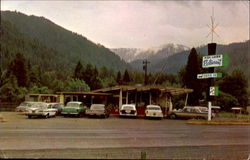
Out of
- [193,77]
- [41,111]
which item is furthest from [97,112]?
[193,77]

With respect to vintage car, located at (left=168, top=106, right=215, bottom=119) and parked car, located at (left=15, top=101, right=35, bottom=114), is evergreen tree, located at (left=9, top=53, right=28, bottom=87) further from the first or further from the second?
vintage car, located at (left=168, top=106, right=215, bottom=119)

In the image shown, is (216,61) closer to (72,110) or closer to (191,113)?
(191,113)

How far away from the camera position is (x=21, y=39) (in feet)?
631

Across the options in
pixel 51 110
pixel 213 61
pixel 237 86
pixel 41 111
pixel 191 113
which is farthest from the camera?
pixel 237 86

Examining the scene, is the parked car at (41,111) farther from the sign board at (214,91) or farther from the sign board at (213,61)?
the sign board at (213,61)

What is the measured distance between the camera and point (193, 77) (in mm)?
76438

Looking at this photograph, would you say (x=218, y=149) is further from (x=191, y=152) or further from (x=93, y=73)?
(x=93, y=73)

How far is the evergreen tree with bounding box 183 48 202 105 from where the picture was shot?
2857 inches

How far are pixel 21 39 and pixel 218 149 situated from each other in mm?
188278

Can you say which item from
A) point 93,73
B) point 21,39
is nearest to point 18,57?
point 93,73

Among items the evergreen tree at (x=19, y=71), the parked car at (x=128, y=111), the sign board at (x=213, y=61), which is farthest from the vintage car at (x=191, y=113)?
the evergreen tree at (x=19, y=71)

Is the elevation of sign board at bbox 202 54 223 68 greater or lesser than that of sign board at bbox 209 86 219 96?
greater

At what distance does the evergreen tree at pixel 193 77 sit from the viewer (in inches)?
2857

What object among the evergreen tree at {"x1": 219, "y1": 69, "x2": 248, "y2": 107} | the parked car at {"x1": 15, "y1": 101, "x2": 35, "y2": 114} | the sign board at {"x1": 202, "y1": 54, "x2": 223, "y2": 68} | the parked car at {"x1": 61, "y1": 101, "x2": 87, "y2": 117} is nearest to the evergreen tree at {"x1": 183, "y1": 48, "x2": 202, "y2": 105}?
the evergreen tree at {"x1": 219, "y1": 69, "x2": 248, "y2": 107}
